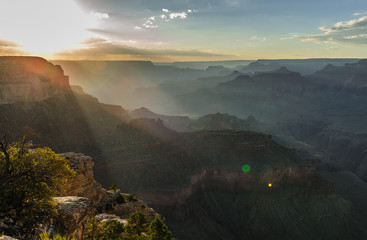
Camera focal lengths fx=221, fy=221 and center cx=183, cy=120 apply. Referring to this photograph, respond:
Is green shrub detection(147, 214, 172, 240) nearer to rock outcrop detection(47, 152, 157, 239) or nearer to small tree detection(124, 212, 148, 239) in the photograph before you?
small tree detection(124, 212, 148, 239)

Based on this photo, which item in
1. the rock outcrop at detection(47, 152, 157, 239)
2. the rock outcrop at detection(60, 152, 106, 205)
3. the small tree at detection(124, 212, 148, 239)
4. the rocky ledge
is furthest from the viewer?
the rock outcrop at detection(60, 152, 106, 205)

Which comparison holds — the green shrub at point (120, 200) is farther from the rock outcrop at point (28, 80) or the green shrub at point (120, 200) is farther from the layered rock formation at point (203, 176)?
the rock outcrop at point (28, 80)

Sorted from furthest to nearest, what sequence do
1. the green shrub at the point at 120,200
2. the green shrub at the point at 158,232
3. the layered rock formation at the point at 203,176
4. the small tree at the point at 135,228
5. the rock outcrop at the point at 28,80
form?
the layered rock formation at the point at 203,176 → the rock outcrop at the point at 28,80 → the green shrub at the point at 120,200 → the green shrub at the point at 158,232 → the small tree at the point at 135,228

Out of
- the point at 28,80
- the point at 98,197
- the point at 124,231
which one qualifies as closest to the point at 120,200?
the point at 98,197

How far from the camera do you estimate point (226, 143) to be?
298 ft

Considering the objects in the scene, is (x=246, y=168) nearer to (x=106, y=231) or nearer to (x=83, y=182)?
(x=83, y=182)

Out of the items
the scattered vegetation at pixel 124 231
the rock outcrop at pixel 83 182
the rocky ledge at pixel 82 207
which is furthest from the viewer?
the rock outcrop at pixel 83 182

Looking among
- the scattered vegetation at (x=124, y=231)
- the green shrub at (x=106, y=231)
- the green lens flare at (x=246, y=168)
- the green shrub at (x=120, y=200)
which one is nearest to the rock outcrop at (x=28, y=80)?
the green shrub at (x=120, y=200)

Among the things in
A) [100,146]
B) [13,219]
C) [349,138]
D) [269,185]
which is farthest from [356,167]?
[13,219]

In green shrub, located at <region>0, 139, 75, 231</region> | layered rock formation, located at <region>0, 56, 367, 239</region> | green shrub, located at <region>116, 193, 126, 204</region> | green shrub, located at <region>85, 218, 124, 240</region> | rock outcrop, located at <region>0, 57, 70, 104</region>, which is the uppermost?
rock outcrop, located at <region>0, 57, 70, 104</region>

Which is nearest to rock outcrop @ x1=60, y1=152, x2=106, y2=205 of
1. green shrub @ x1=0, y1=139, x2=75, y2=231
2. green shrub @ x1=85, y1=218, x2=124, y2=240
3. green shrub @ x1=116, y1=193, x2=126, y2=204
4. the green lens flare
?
green shrub @ x1=116, y1=193, x2=126, y2=204

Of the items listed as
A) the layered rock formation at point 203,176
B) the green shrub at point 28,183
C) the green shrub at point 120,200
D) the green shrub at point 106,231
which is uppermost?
the green shrub at point 28,183

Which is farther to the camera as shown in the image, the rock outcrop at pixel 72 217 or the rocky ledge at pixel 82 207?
the rock outcrop at pixel 72 217

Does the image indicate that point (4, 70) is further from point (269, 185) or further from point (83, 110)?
point (269, 185)
